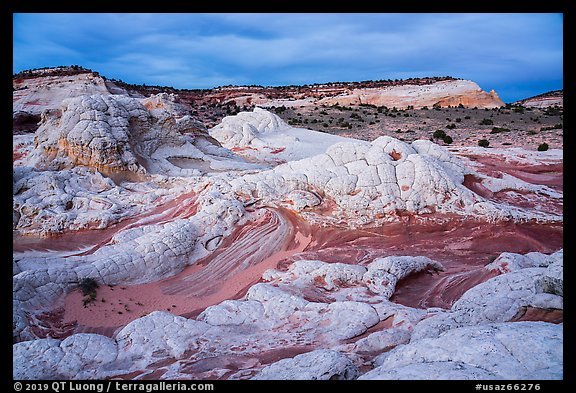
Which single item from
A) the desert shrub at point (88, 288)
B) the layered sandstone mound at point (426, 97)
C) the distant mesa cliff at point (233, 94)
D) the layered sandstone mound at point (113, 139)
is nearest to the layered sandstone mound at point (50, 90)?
the distant mesa cliff at point (233, 94)

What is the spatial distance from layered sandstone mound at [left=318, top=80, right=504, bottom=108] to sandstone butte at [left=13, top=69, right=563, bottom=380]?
40.3m

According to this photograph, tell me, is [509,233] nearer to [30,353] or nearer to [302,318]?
[302,318]

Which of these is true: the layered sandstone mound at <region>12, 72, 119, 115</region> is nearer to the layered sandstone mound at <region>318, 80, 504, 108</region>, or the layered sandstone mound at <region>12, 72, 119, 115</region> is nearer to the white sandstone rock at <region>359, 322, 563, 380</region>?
the layered sandstone mound at <region>318, 80, 504, 108</region>

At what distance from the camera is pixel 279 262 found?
26.3ft

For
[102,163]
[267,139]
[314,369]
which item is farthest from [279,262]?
[267,139]

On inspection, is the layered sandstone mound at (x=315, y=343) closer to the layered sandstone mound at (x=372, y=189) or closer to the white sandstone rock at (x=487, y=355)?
the white sandstone rock at (x=487, y=355)

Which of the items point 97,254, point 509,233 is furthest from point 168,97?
point 509,233

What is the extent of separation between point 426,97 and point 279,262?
50.1m

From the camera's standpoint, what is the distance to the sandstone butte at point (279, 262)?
4.70 m

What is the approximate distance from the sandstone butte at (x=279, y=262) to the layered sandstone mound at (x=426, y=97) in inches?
1587

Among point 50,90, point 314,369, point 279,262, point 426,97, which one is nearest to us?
point 314,369

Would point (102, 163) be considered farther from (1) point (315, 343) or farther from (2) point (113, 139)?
(1) point (315, 343)

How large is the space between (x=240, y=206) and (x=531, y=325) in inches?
245
